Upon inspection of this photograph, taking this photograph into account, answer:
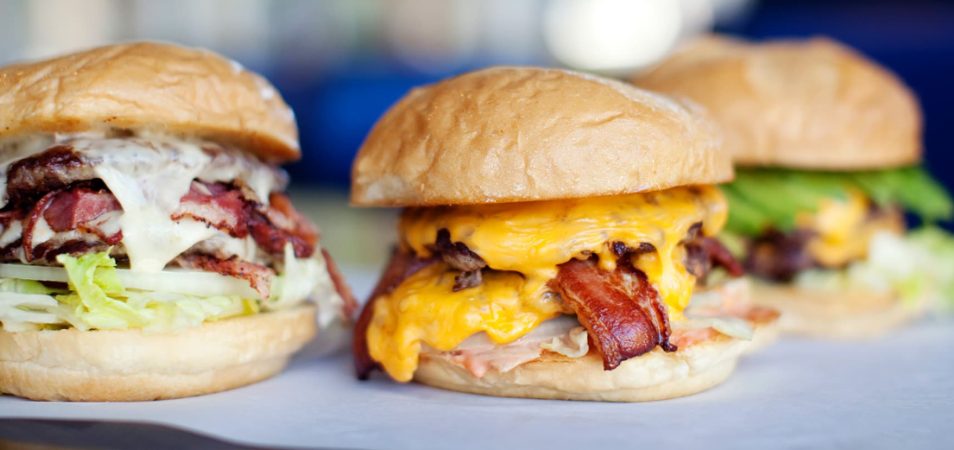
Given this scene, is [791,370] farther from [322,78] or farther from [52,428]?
[322,78]

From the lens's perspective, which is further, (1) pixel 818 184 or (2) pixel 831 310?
(1) pixel 818 184

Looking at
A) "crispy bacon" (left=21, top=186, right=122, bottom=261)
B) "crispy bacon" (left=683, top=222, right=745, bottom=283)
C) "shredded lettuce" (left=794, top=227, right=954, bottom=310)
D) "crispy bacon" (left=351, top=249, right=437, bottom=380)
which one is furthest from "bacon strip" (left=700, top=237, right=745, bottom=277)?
"crispy bacon" (left=21, top=186, right=122, bottom=261)

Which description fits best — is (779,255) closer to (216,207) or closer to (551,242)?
(551,242)

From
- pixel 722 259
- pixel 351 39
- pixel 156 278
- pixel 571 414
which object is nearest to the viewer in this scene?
pixel 571 414

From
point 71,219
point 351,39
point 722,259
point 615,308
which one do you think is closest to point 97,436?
point 71,219

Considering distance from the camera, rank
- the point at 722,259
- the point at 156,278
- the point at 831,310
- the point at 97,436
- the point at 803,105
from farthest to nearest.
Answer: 1. the point at 803,105
2. the point at 831,310
3. the point at 722,259
4. the point at 156,278
5. the point at 97,436

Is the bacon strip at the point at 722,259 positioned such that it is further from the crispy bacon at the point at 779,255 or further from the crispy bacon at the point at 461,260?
the crispy bacon at the point at 461,260

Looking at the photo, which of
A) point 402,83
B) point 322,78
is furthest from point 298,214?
point 322,78
